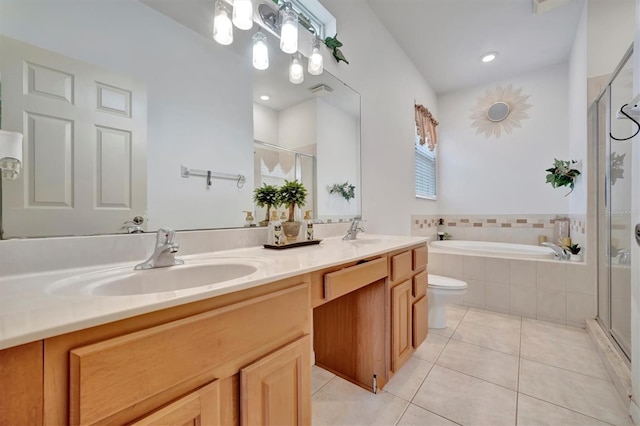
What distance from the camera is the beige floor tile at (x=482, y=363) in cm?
150

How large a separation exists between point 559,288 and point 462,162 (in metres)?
1.98

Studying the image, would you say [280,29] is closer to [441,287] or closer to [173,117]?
[173,117]

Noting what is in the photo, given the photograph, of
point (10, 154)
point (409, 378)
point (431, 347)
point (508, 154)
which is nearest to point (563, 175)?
point (508, 154)

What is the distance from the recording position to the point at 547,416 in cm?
122

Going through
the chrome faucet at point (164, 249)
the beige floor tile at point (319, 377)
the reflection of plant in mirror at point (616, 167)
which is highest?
the reflection of plant in mirror at point (616, 167)

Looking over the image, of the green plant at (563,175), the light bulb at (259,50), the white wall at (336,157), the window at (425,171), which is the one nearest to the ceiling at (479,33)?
the window at (425,171)

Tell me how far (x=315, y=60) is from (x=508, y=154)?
9.97ft

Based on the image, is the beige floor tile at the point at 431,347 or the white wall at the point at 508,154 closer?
the beige floor tile at the point at 431,347

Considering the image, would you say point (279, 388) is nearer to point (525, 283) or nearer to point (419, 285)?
point (419, 285)

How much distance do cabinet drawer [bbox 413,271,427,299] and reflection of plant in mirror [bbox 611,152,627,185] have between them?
1.40 meters

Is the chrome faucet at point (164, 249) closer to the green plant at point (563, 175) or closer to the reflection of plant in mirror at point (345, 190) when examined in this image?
the reflection of plant in mirror at point (345, 190)

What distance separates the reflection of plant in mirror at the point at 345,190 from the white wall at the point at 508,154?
2.39 metres

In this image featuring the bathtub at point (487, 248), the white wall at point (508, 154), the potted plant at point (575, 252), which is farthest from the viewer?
the white wall at point (508, 154)

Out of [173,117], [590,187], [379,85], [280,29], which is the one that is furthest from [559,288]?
[173,117]
